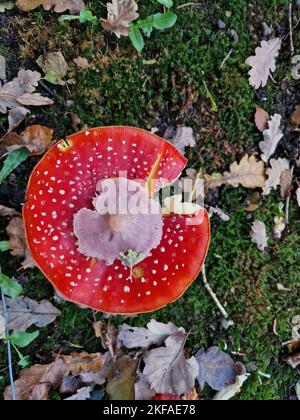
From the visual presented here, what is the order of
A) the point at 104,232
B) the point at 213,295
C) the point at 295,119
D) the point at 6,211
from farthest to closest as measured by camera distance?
the point at 295,119 < the point at 213,295 < the point at 6,211 < the point at 104,232

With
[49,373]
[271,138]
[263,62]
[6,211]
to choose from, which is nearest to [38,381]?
[49,373]

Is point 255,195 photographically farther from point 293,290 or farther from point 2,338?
point 2,338

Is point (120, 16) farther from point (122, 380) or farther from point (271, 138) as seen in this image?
point (122, 380)

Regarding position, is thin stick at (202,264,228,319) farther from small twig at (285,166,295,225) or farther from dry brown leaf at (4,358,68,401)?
dry brown leaf at (4,358,68,401)

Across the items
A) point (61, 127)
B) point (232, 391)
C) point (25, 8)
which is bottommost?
point (232, 391)

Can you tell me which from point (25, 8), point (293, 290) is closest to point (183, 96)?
point (25, 8)
